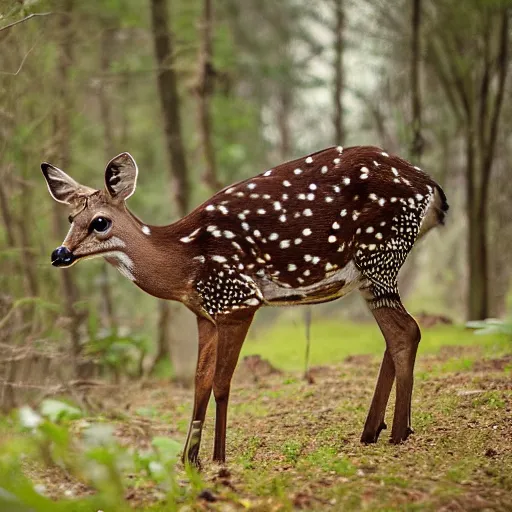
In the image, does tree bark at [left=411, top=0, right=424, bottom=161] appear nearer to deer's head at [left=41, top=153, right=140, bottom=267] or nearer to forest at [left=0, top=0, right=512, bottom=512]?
forest at [left=0, top=0, right=512, bottom=512]

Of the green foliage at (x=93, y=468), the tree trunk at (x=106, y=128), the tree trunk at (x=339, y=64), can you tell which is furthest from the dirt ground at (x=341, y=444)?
the tree trunk at (x=339, y=64)

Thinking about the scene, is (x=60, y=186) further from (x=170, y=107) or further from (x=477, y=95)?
(x=477, y=95)

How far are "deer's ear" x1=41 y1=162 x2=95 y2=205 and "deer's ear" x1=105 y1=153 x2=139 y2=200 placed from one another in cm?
19

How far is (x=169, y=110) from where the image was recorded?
1202 centimetres

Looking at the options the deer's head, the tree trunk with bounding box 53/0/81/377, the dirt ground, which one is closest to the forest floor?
the dirt ground

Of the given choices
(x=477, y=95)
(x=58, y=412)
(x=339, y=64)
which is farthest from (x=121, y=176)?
(x=339, y=64)

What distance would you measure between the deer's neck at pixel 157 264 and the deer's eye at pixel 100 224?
198 mm

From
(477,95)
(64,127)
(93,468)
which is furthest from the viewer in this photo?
(477,95)

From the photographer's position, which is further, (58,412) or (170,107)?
(170,107)

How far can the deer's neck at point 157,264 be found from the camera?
5.93 meters

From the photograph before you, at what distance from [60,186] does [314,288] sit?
6.84 feet

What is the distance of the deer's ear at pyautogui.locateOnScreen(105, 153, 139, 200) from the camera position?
5.87m

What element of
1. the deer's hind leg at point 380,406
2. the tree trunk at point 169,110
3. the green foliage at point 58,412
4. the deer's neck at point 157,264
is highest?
the tree trunk at point 169,110

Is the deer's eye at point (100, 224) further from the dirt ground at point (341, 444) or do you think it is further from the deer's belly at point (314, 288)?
the dirt ground at point (341, 444)
